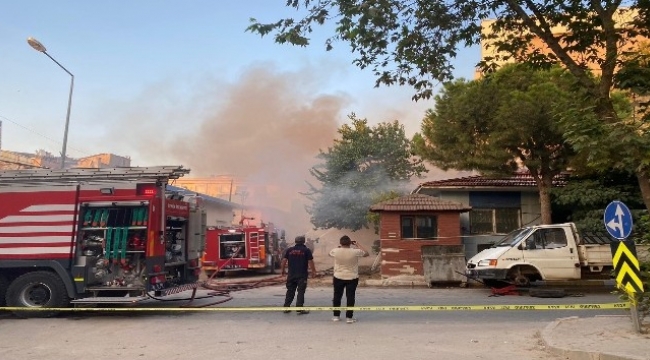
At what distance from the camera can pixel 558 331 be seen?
275 inches

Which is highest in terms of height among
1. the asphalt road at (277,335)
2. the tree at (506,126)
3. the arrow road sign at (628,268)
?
the tree at (506,126)

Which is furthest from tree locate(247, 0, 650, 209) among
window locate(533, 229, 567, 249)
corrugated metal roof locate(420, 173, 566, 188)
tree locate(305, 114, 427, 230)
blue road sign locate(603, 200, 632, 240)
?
tree locate(305, 114, 427, 230)

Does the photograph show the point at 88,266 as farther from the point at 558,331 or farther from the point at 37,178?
the point at 558,331

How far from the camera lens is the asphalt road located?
6184mm

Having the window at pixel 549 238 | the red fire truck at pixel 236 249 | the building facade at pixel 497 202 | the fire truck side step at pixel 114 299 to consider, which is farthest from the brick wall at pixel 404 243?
the fire truck side step at pixel 114 299

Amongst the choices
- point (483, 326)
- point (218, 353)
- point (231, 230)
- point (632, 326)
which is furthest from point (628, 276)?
point (231, 230)

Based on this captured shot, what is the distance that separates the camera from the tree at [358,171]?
25172mm

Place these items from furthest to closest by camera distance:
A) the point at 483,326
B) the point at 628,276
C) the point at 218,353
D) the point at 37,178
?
the point at 37,178
the point at 483,326
the point at 628,276
the point at 218,353

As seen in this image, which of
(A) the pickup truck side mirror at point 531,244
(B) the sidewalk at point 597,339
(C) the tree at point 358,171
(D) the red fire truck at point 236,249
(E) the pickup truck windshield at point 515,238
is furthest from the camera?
(C) the tree at point 358,171

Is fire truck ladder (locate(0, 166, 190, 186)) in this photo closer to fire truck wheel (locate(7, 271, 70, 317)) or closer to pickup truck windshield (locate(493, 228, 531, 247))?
fire truck wheel (locate(7, 271, 70, 317))

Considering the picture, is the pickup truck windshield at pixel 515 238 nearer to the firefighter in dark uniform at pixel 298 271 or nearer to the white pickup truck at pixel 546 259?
the white pickup truck at pixel 546 259

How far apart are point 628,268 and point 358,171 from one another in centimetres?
1902

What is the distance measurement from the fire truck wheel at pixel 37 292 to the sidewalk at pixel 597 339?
7.93m

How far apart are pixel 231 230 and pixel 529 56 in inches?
530
